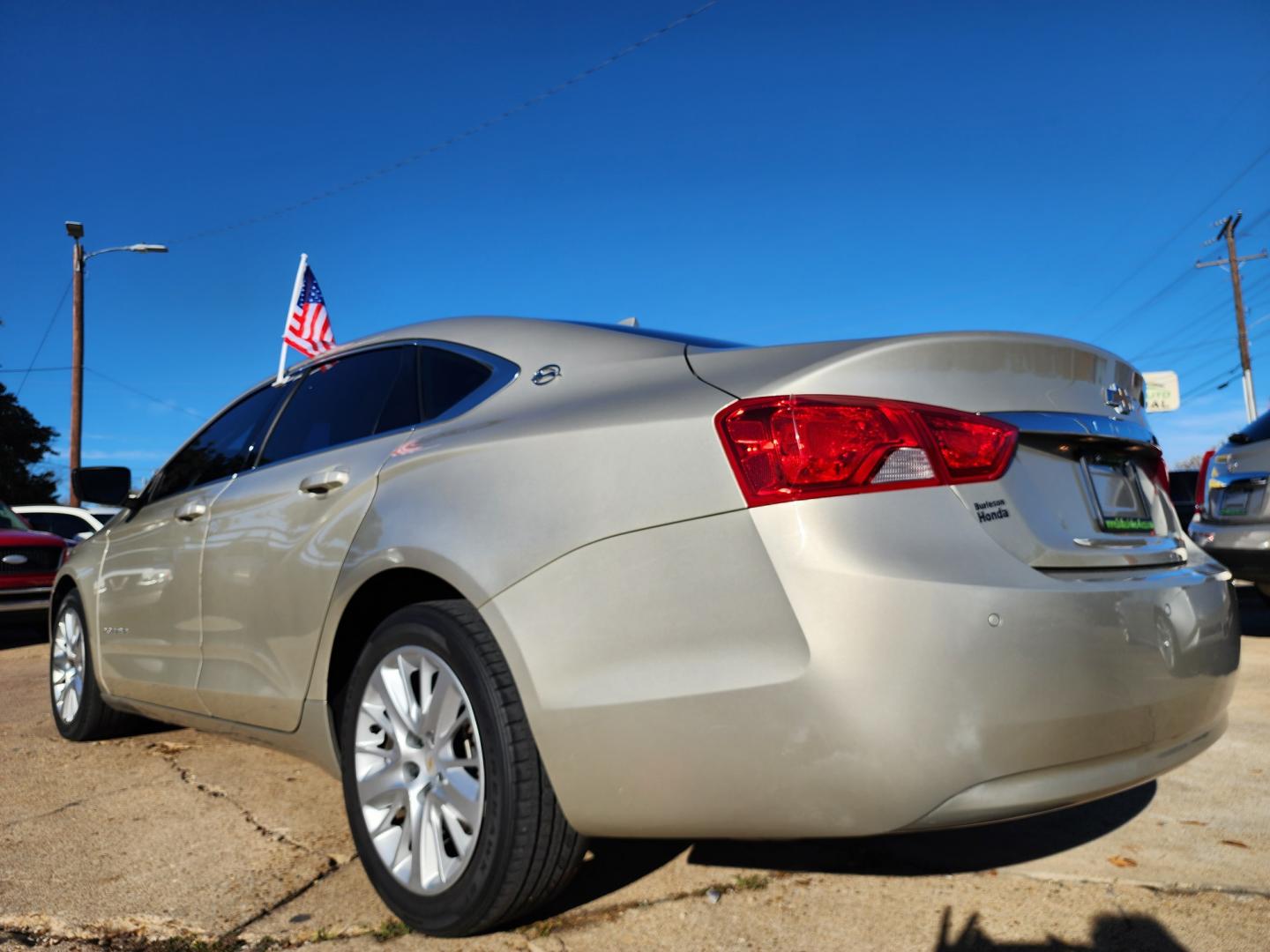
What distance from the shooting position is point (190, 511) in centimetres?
355

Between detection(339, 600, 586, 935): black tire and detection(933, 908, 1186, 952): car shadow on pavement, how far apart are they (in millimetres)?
834

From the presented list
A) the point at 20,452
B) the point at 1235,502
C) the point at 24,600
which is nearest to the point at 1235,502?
the point at 1235,502

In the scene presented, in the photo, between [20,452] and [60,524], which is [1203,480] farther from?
[20,452]

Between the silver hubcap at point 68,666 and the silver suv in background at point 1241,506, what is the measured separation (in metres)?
6.00

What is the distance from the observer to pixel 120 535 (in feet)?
13.8

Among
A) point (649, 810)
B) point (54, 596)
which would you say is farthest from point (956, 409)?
point (54, 596)

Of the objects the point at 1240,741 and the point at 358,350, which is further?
the point at 1240,741

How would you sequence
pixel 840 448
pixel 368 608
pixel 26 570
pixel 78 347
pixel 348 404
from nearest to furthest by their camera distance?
pixel 840 448
pixel 368 608
pixel 348 404
pixel 26 570
pixel 78 347

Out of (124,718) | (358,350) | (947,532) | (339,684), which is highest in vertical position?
(358,350)

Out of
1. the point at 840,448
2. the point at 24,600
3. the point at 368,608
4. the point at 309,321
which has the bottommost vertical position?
the point at 24,600

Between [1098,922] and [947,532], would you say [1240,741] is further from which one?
[947,532]

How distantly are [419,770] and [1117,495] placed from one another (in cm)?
174

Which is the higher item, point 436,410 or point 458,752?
point 436,410

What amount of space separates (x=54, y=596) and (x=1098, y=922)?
15.2ft
